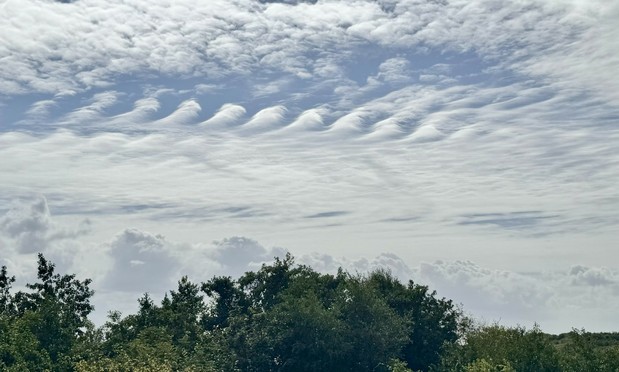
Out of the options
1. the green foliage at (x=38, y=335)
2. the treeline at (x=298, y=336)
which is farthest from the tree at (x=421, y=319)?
the green foliage at (x=38, y=335)

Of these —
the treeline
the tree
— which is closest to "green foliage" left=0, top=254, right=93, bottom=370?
the treeline

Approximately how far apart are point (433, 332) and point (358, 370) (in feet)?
48.1

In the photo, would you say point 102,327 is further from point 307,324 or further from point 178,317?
point 307,324

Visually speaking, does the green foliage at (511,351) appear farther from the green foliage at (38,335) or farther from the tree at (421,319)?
the green foliage at (38,335)

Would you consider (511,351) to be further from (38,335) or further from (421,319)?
(38,335)

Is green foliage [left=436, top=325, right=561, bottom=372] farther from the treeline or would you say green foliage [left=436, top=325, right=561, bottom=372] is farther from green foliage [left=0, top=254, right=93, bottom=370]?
green foliage [left=0, top=254, right=93, bottom=370]

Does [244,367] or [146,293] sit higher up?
[146,293]

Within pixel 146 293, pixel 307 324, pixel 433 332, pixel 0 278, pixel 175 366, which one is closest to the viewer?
pixel 175 366

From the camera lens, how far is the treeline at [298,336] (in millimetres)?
81438

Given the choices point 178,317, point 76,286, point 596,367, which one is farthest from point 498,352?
point 76,286

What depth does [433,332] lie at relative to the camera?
97500 millimetres

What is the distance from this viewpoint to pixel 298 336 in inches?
3445

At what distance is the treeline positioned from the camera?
81438 millimetres

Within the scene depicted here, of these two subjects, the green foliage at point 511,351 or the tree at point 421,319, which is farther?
the tree at point 421,319
